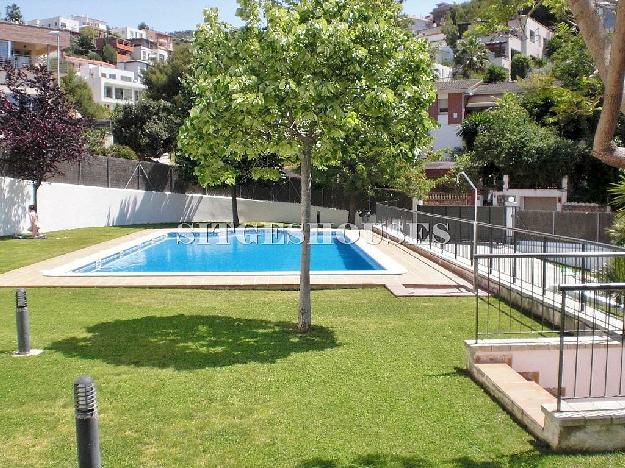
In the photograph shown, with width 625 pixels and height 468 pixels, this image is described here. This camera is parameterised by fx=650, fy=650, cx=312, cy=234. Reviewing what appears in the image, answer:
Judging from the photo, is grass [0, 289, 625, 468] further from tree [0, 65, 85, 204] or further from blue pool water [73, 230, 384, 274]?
tree [0, 65, 85, 204]

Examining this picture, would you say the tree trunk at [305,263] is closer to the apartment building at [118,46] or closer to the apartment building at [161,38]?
the apartment building at [118,46]

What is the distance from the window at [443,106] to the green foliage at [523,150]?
12346 millimetres

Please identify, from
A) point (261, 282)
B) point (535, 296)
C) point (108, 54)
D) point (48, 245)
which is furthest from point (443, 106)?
point (108, 54)

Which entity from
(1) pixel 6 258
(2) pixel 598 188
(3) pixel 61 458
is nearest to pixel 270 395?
(3) pixel 61 458

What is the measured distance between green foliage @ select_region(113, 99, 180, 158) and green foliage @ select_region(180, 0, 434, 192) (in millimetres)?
33848

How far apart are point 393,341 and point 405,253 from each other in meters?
11.9

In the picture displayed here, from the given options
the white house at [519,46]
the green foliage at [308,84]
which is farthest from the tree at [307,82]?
the white house at [519,46]

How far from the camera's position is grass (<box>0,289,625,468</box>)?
5.19 meters

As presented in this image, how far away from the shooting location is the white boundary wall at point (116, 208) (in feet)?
84.1

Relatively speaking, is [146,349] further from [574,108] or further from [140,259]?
[574,108]

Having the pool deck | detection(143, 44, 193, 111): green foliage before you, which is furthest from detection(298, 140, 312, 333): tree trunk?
detection(143, 44, 193, 111): green foliage

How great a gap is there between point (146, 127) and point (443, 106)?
71.2 feet

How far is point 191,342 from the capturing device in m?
8.93

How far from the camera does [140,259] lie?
21938mm
